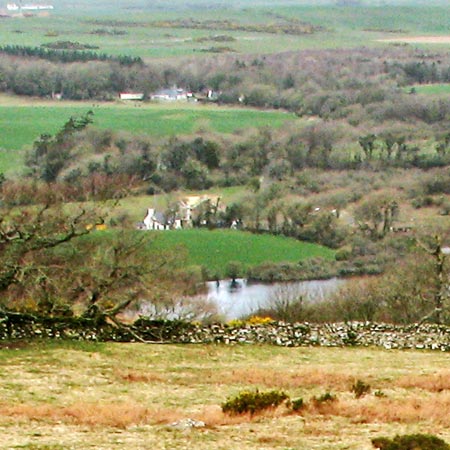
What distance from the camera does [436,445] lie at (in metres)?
16.7

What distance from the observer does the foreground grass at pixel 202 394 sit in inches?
712

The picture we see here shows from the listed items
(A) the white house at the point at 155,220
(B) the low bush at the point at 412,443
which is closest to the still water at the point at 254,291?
Result: (A) the white house at the point at 155,220

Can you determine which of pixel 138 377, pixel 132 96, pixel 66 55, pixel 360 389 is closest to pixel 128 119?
pixel 132 96

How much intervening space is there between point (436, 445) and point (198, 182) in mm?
93138

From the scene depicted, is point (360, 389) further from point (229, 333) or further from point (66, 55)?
point (66, 55)

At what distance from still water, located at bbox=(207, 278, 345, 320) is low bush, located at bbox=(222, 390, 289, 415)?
112 feet

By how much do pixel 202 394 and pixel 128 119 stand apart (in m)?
120

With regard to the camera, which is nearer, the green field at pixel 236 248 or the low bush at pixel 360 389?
the low bush at pixel 360 389

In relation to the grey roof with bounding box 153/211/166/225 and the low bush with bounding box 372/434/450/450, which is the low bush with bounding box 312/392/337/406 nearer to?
the low bush with bounding box 372/434/450/450

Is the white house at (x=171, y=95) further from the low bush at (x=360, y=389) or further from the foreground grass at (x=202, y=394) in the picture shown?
the low bush at (x=360, y=389)

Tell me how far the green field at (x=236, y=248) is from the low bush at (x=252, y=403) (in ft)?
174

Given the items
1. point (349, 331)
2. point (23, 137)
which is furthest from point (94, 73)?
point (349, 331)

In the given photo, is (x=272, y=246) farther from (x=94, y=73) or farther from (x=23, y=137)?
(x=94, y=73)

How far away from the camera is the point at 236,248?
269 ft
